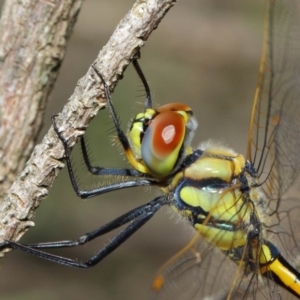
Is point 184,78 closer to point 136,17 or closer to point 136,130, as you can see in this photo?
point 136,130

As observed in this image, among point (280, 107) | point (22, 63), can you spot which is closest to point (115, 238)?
point (22, 63)

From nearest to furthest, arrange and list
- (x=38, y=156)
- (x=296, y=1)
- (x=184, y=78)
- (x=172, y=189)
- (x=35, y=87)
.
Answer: (x=38, y=156) → (x=35, y=87) → (x=172, y=189) → (x=296, y=1) → (x=184, y=78)

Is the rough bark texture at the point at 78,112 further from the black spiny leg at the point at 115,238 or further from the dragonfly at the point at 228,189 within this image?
the black spiny leg at the point at 115,238

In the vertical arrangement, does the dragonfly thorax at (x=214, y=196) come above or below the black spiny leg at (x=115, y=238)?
above

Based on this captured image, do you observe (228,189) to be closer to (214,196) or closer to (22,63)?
(214,196)

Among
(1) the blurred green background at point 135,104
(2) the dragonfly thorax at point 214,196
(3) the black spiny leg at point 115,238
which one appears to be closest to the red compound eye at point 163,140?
(2) the dragonfly thorax at point 214,196

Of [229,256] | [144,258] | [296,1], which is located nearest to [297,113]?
[296,1]
